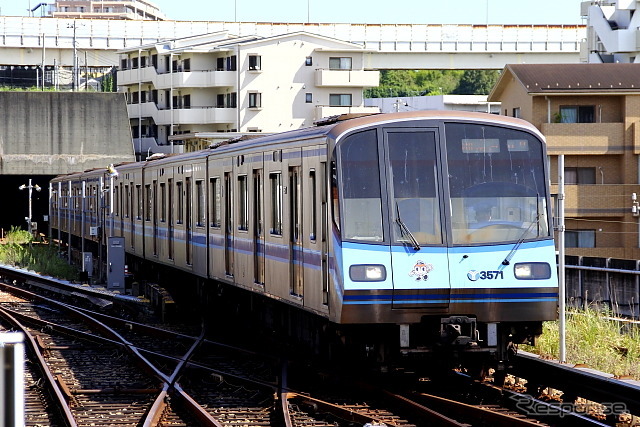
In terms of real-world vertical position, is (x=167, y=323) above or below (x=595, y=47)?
below

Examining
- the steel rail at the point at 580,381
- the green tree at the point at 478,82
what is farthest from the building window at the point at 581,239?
the green tree at the point at 478,82

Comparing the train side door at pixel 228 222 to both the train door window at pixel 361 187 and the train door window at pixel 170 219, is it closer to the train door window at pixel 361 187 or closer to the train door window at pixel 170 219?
the train door window at pixel 170 219

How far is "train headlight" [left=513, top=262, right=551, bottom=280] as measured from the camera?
881 centimetres

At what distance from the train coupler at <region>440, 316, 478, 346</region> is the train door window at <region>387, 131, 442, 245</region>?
25.2 inches

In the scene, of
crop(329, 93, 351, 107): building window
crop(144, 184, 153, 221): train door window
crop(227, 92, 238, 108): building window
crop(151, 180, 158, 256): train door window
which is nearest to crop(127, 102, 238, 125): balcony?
crop(227, 92, 238, 108): building window

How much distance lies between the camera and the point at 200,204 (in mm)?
15102

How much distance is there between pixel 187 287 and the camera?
58.3ft

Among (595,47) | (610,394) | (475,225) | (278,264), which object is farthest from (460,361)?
(595,47)

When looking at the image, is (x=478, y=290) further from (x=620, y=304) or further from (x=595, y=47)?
(x=595, y=47)

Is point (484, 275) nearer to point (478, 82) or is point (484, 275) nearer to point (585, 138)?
point (585, 138)

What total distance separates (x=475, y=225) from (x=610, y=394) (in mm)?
1941

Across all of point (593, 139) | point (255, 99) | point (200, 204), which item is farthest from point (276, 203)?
point (255, 99)

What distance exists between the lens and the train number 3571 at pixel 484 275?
8.72m

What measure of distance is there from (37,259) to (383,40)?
2790cm
